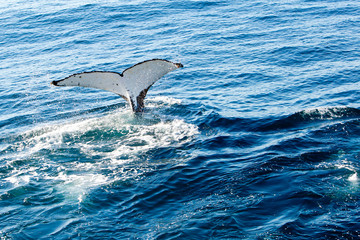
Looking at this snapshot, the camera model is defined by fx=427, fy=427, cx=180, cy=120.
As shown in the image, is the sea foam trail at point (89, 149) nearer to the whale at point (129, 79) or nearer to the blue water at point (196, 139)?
the blue water at point (196, 139)

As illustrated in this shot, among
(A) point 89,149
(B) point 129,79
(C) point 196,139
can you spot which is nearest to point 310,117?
(C) point 196,139

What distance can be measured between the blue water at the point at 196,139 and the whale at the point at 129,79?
1.20 meters

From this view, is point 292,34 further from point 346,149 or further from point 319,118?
point 346,149

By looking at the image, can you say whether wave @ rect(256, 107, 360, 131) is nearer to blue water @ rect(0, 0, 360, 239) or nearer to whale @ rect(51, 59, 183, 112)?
blue water @ rect(0, 0, 360, 239)

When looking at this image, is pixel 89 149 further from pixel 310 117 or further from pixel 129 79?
pixel 310 117

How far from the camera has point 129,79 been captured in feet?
46.0

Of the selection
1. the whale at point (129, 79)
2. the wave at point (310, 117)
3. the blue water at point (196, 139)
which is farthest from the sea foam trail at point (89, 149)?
the wave at point (310, 117)

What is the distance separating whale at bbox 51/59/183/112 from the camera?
13.1 metres

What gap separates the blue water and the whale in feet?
3.94

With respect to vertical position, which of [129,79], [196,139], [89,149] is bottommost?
[196,139]

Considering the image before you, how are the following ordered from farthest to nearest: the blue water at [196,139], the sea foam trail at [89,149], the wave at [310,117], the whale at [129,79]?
the wave at [310,117], the whale at [129,79], the sea foam trail at [89,149], the blue water at [196,139]

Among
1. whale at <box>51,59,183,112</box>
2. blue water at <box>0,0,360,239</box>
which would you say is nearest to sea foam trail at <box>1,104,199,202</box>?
blue water at <box>0,0,360,239</box>

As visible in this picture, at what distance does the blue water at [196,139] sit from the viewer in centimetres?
942

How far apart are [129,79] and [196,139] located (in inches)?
116
